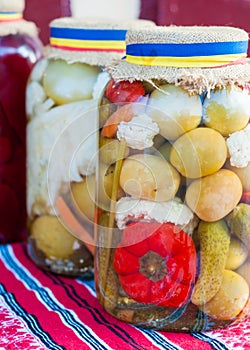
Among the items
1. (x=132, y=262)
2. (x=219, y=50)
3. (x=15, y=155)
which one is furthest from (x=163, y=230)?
(x=15, y=155)

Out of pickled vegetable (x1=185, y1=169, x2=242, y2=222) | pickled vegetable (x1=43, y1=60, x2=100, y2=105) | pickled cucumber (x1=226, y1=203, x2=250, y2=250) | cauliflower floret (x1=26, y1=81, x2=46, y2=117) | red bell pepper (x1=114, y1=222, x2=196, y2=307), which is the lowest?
red bell pepper (x1=114, y1=222, x2=196, y2=307)

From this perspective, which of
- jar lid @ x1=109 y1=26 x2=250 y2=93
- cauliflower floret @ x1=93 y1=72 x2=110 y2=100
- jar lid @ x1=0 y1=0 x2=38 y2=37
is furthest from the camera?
jar lid @ x1=0 y1=0 x2=38 y2=37

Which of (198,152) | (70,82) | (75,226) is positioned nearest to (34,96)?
(70,82)

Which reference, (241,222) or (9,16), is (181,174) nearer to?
(241,222)

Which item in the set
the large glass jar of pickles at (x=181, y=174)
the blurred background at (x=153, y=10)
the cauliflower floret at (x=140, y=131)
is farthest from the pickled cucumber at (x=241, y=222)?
the blurred background at (x=153, y=10)

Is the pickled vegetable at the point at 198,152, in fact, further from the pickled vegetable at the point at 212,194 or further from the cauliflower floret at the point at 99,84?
the cauliflower floret at the point at 99,84

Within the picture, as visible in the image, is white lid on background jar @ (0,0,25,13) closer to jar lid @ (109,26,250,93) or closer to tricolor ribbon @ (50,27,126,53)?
tricolor ribbon @ (50,27,126,53)

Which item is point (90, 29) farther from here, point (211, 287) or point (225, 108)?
point (211, 287)

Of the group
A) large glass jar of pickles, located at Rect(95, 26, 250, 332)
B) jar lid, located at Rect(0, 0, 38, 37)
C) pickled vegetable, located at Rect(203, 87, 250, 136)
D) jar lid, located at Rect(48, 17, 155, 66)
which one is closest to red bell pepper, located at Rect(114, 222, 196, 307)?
large glass jar of pickles, located at Rect(95, 26, 250, 332)
